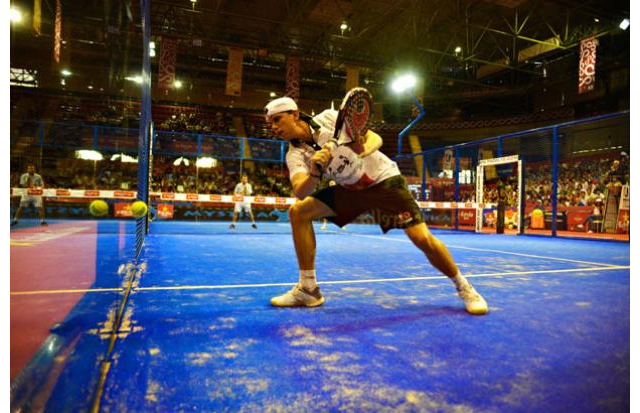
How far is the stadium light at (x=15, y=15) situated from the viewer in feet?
4.06

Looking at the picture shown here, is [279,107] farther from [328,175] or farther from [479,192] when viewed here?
[479,192]

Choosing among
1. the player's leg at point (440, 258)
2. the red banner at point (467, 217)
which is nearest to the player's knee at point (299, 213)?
the player's leg at point (440, 258)

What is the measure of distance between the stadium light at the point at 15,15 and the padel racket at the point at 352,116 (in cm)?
159

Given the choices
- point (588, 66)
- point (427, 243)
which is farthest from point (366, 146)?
point (588, 66)

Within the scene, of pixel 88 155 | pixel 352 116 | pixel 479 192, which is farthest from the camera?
pixel 88 155

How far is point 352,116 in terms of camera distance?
2.57m

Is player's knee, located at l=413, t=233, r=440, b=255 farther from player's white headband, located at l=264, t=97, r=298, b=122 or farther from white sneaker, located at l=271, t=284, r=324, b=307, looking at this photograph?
player's white headband, located at l=264, t=97, r=298, b=122

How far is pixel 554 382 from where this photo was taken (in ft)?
5.26

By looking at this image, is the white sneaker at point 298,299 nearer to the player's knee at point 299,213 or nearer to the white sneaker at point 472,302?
the player's knee at point 299,213

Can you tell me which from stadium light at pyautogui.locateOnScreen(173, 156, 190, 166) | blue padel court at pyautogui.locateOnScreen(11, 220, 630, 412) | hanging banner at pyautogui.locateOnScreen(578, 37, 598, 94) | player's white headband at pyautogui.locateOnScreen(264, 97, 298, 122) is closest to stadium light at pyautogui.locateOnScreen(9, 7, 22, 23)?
blue padel court at pyautogui.locateOnScreen(11, 220, 630, 412)

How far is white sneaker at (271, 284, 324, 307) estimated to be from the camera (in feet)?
9.34

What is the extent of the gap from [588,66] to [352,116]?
16618 millimetres

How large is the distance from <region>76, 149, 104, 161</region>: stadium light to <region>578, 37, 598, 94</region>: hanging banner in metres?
18.7

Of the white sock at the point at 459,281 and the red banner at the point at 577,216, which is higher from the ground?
the red banner at the point at 577,216
